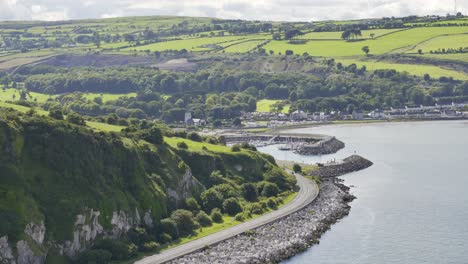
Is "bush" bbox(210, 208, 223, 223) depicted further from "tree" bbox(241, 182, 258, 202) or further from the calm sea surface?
the calm sea surface

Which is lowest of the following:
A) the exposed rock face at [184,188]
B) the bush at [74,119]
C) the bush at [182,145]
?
the exposed rock face at [184,188]

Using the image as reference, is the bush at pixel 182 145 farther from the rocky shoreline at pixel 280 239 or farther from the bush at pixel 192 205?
the rocky shoreline at pixel 280 239

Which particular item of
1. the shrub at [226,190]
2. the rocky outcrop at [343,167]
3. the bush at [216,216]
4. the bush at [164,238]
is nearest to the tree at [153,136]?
the shrub at [226,190]

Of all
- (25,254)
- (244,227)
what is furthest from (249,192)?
(25,254)

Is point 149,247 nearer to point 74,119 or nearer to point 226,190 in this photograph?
point 74,119

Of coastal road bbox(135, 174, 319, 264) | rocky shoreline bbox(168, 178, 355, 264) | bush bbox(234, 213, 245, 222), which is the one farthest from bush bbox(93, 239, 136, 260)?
bush bbox(234, 213, 245, 222)

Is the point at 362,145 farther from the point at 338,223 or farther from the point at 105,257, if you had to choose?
the point at 105,257
